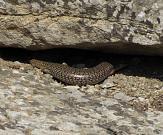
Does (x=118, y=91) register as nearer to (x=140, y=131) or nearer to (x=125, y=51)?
(x=125, y=51)

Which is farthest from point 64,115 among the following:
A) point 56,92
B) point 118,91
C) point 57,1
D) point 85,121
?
point 57,1

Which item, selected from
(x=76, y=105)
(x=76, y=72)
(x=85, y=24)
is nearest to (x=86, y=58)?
(x=76, y=72)

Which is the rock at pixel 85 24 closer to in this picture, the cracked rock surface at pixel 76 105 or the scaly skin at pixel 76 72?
the scaly skin at pixel 76 72

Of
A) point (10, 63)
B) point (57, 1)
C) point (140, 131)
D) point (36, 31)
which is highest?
point (57, 1)

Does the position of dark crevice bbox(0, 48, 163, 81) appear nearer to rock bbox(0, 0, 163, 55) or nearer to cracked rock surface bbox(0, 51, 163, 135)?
cracked rock surface bbox(0, 51, 163, 135)

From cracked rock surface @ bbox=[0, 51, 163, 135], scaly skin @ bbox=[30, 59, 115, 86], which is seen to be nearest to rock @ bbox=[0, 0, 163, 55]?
scaly skin @ bbox=[30, 59, 115, 86]

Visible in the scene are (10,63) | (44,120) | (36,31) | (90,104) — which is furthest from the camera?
(10,63)
